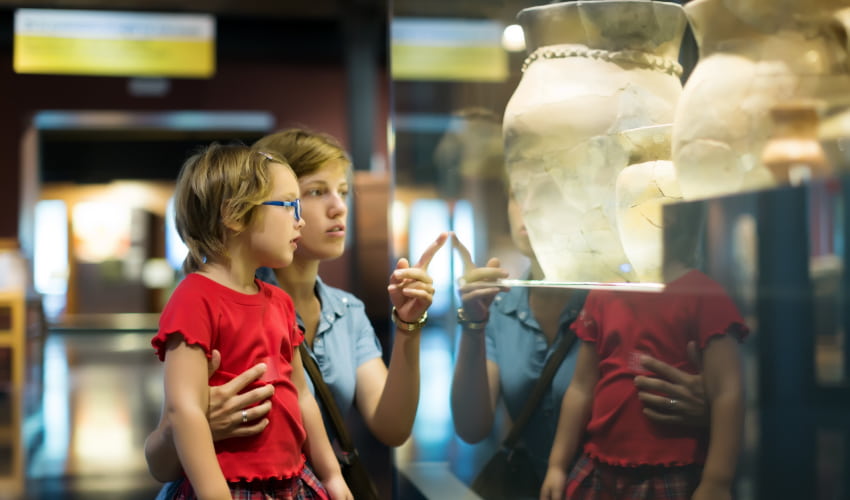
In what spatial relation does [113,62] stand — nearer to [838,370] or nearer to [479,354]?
[479,354]

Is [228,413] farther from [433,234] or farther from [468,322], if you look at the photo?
[433,234]

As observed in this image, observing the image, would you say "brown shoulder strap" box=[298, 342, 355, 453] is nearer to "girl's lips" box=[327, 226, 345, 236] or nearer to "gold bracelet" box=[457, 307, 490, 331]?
"girl's lips" box=[327, 226, 345, 236]

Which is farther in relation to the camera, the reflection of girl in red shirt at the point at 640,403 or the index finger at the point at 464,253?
the index finger at the point at 464,253

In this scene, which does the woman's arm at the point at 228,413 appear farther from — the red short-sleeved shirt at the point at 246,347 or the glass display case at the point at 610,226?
the glass display case at the point at 610,226

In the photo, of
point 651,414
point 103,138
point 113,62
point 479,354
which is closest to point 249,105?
point 113,62

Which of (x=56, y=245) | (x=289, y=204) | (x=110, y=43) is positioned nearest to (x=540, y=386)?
(x=289, y=204)

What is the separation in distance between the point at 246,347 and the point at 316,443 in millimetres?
251

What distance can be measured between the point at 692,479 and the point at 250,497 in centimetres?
66

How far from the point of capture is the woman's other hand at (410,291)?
1591 millimetres

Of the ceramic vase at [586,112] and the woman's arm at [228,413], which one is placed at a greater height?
the ceramic vase at [586,112]

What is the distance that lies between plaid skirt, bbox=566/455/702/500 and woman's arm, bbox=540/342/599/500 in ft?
0.10

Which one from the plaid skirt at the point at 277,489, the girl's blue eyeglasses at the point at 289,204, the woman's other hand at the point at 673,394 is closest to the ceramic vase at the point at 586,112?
the woman's other hand at the point at 673,394

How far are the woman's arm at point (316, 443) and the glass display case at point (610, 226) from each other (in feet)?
1.28

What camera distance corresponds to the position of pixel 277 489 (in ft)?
4.63
